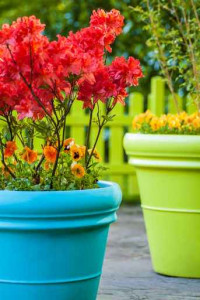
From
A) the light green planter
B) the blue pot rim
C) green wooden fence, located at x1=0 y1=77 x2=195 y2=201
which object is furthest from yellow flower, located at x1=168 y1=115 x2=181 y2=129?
green wooden fence, located at x1=0 y1=77 x2=195 y2=201

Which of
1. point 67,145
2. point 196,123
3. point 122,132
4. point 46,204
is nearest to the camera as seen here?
point 46,204

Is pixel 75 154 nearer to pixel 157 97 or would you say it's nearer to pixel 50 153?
pixel 50 153

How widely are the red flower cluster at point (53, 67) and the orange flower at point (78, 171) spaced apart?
0.22m

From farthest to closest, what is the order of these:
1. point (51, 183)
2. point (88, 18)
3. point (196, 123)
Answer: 1. point (88, 18)
2. point (196, 123)
3. point (51, 183)

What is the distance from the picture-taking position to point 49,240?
2570mm

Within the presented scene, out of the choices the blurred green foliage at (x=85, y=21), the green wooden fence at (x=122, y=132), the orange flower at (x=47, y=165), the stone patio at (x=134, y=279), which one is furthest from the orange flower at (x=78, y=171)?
the blurred green foliage at (x=85, y=21)

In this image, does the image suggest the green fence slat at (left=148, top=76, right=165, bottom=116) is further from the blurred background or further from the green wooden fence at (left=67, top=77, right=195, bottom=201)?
the blurred background

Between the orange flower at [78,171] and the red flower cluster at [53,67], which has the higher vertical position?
the red flower cluster at [53,67]

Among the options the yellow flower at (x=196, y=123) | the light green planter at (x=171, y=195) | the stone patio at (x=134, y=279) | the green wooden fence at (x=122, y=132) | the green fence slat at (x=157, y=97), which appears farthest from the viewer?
the green fence slat at (x=157, y=97)

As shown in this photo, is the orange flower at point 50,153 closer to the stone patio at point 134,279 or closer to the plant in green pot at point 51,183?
the plant in green pot at point 51,183

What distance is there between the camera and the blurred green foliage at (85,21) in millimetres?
8469

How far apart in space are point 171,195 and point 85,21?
4966 millimetres

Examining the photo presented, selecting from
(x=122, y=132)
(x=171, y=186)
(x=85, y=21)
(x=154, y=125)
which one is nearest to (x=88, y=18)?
(x=85, y=21)

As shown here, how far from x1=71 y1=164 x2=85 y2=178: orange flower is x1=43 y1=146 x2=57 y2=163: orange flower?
82 millimetres
